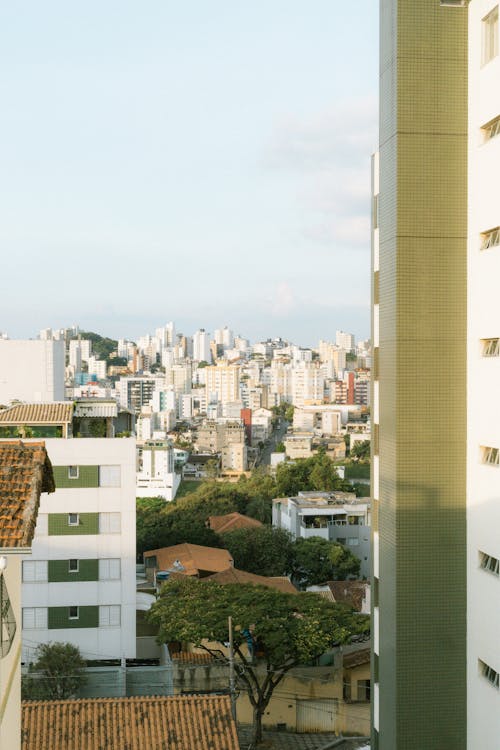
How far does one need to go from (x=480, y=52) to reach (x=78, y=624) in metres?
13.1

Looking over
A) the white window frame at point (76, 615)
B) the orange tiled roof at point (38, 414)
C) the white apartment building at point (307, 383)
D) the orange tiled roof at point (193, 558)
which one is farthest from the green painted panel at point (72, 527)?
the white apartment building at point (307, 383)

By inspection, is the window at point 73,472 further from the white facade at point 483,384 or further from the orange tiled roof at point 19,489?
the orange tiled roof at point 19,489

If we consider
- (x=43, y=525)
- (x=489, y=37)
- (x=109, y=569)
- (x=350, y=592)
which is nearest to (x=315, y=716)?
(x=109, y=569)

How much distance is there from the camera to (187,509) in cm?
4422

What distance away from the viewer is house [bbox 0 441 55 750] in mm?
4871

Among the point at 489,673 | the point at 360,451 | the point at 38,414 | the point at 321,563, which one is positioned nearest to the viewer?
the point at 489,673

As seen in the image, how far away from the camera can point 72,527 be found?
60.0 feet

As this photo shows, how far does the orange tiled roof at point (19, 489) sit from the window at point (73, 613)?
39.2ft

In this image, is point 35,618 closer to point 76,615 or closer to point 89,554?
point 76,615

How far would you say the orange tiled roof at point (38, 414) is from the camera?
61.4 ft

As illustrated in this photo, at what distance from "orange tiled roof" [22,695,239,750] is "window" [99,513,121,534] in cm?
680

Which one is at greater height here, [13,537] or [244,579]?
[13,537]

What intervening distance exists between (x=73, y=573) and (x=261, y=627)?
161 inches

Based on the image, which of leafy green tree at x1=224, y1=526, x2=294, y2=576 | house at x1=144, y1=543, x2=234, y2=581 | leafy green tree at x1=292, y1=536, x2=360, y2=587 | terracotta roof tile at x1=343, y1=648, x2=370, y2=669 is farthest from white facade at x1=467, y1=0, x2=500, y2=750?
leafy green tree at x1=224, y1=526, x2=294, y2=576
